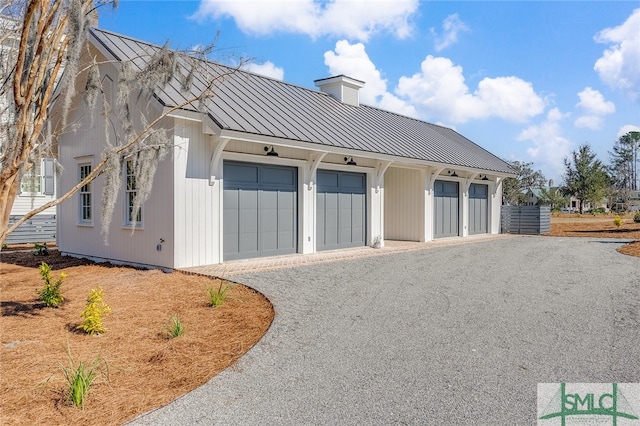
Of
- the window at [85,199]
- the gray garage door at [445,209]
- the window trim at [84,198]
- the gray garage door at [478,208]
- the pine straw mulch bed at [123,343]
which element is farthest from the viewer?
the gray garage door at [478,208]

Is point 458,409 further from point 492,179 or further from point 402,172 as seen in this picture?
point 492,179

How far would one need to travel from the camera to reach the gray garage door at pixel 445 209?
17.3 m

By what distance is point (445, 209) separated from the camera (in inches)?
701

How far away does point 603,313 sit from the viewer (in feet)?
20.4

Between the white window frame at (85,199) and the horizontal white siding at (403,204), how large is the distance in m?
9.98

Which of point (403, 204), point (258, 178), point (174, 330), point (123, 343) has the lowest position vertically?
point (123, 343)

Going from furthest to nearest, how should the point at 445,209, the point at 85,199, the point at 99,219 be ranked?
1. the point at 445,209
2. the point at 85,199
3. the point at 99,219

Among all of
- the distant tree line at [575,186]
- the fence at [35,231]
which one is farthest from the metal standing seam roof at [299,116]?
the distant tree line at [575,186]

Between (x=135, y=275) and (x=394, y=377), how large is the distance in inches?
251

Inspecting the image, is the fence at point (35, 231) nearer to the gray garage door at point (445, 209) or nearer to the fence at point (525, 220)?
the gray garage door at point (445, 209)

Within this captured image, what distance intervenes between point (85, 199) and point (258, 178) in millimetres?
4800

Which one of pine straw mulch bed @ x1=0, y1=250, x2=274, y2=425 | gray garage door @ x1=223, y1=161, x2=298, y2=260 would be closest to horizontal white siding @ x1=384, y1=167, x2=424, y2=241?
gray garage door @ x1=223, y1=161, x2=298, y2=260

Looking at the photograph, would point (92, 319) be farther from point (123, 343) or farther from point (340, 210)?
point (340, 210)
